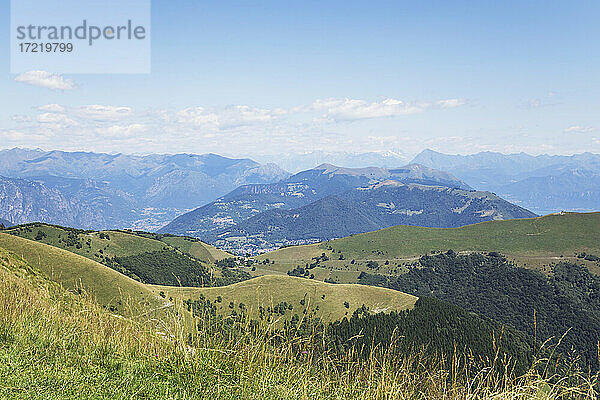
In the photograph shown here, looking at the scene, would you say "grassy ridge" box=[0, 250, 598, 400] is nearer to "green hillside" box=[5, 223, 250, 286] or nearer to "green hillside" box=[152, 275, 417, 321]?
"green hillside" box=[152, 275, 417, 321]

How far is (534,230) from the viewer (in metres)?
187

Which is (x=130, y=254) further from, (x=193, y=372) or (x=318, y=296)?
(x=193, y=372)

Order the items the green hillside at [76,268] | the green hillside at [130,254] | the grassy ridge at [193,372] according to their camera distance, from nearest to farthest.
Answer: the grassy ridge at [193,372], the green hillside at [76,268], the green hillside at [130,254]

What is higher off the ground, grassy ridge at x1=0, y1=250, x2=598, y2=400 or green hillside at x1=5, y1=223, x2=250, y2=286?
grassy ridge at x1=0, y1=250, x2=598, y2=400

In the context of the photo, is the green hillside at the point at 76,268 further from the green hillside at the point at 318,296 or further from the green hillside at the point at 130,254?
the green hillside at the point at 130,254

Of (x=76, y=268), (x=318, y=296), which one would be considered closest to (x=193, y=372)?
(x=76, y=268)

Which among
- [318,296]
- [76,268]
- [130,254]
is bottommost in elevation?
[130,254]

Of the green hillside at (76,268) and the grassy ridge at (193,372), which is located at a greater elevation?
the grassy ridge at (193,372)

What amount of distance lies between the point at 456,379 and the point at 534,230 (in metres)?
214


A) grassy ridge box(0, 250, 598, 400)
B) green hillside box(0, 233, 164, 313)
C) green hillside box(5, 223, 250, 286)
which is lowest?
green hillside box(5, 223, 250, 286)

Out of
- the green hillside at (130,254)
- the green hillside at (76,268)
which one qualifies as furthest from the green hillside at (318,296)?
the green hillside at (130,254)

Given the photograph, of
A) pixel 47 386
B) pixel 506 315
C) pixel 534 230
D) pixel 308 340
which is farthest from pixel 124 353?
pixel 534 230

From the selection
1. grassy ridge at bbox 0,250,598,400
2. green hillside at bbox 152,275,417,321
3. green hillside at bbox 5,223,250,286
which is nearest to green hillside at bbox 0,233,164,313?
green hillside at bbox 152,275,417,321

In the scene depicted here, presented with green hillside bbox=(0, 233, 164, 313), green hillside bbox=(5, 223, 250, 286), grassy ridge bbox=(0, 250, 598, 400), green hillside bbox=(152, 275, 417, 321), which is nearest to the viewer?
grassy ridge bbox=(0, 250, 598, 400)
